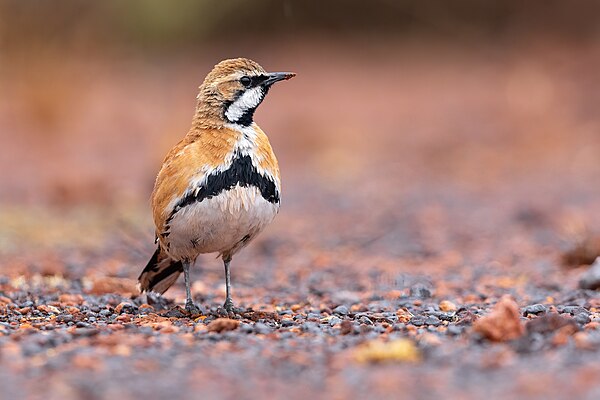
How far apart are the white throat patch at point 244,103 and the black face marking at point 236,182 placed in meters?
0.42

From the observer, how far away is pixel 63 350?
184 inches

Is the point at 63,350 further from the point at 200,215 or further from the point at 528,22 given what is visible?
the point at 528,22

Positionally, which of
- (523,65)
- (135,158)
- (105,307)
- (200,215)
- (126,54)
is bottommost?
(105,307)

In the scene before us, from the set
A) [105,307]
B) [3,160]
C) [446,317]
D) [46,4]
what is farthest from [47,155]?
[446,317]

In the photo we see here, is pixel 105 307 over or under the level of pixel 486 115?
under

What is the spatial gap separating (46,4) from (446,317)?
50.4ft

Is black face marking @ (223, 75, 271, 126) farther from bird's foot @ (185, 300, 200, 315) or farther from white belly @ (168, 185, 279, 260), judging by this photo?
bird's foot @ (185, 300, 200, 315)

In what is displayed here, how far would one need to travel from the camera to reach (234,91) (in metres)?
6.46

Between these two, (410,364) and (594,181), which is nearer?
(410,364)

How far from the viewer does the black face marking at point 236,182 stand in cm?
594

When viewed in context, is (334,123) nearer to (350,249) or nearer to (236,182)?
(350,249)

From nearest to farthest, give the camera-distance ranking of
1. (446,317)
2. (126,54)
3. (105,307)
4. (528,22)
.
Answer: (446,317), (105,307), (528,22), (126,54)

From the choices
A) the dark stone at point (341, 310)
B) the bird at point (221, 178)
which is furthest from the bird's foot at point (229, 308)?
the dark stone at point (341, 310)

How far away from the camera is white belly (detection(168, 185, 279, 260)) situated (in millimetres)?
5910
